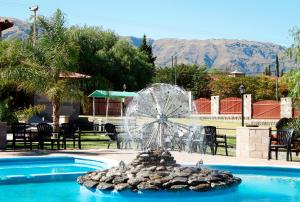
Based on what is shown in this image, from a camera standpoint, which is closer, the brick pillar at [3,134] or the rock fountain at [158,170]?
the rock fountain at [158,170]

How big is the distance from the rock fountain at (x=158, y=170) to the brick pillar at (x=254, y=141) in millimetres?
3341

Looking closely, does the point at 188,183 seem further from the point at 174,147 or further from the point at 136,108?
the point at 174,147

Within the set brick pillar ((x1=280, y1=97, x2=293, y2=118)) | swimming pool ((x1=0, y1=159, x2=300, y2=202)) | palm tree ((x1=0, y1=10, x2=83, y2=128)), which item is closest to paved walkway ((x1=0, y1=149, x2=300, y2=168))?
swimming pool ((x1=0, y1=159, x2=300, y2=202))

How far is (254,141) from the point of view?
643 inches

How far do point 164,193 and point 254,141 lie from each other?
663 centimetres

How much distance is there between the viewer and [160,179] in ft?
34.9

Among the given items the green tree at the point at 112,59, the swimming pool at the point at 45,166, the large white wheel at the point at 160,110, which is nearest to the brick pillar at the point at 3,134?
the swimming pool at the point at 45,166

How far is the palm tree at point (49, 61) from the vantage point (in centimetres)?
2236

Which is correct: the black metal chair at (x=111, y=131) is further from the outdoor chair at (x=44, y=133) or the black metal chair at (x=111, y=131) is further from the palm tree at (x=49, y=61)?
the palm tree at (x=49, y=61)

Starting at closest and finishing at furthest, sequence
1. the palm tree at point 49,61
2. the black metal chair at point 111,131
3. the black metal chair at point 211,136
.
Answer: the black metal chair at point 211,136
the black metal chair at point 111,131
the palm tree at point 49,61

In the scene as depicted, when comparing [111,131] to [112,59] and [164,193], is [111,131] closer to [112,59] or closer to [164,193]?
[164,193]

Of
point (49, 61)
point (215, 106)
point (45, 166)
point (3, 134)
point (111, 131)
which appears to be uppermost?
point (49, 61)

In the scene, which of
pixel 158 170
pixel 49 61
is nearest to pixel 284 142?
pixel 158 170

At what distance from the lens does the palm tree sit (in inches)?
880
